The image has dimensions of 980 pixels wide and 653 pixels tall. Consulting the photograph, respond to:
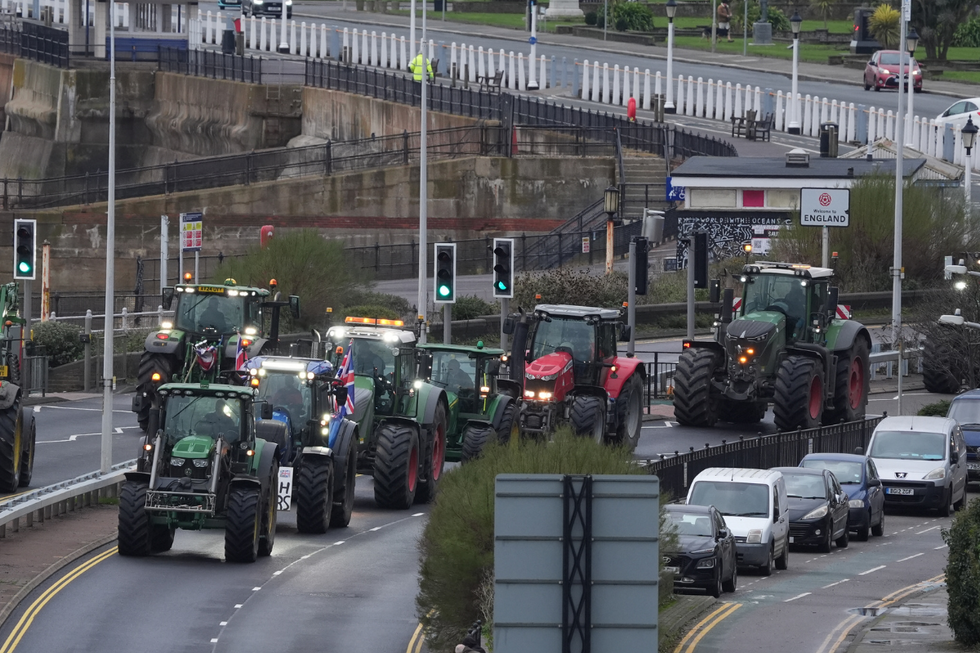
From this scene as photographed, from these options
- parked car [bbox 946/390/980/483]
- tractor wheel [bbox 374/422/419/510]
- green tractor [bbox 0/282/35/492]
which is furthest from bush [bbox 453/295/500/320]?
tractor wheel [bbox 374/422/419/510]

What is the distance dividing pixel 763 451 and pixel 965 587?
11409mm

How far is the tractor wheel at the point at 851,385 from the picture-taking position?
3741 centimetres

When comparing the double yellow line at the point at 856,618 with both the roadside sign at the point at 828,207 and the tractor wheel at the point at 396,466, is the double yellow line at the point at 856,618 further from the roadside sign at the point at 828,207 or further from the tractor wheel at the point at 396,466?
the roadside sign at the point at 828,207

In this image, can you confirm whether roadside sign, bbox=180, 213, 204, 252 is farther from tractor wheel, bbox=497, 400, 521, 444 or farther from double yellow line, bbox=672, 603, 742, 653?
double yellow line, bbox=672, 603, 742, 653

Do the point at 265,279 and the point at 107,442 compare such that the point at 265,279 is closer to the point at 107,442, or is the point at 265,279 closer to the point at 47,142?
the point at 107,442

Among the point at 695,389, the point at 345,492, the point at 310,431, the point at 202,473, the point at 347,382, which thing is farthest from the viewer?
the point at 695,389

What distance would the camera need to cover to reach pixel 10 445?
29.0m

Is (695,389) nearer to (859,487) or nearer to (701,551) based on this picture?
(859,487)

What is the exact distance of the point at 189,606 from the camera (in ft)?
75.9

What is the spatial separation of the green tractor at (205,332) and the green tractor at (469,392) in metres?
4.06

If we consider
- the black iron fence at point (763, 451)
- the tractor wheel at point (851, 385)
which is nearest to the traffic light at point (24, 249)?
the black iron fence at point (763, 451)

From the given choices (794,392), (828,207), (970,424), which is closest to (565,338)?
(794,392)

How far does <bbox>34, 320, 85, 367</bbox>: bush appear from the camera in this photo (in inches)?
1743

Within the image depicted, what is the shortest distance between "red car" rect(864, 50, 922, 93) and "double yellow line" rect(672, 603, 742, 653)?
194 ft
